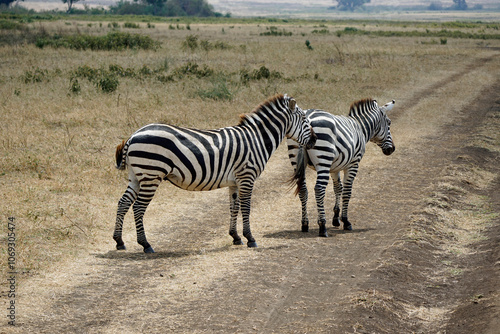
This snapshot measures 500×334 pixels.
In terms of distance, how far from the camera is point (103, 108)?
1552 cm

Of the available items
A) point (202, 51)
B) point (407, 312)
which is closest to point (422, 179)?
point (407, 312)

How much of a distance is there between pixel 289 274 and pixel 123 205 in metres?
2.28

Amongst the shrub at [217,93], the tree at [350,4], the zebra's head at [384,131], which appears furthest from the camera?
the tree at [350,4]

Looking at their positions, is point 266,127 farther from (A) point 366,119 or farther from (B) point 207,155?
(A) point 366,119

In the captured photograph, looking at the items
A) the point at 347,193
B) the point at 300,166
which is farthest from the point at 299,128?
the point at 347,193

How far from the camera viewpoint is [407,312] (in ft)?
20.1

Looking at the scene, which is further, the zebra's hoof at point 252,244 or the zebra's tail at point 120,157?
the zebra's hoof at point 252,244

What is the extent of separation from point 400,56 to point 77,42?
55.2 feet

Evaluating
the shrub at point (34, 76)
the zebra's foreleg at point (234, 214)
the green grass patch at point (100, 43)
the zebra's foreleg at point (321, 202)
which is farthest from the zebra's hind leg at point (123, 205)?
the green grass patch at point (100, 43)

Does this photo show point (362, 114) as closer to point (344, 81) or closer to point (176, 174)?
point (176, 174)

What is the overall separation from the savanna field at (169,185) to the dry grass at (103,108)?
4cm

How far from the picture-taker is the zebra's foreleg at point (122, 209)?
Answer: 7.45 m

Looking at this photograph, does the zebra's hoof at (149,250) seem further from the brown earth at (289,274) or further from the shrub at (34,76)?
the shrub at (34,76)

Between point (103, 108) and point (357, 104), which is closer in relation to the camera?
point (357, 104)
